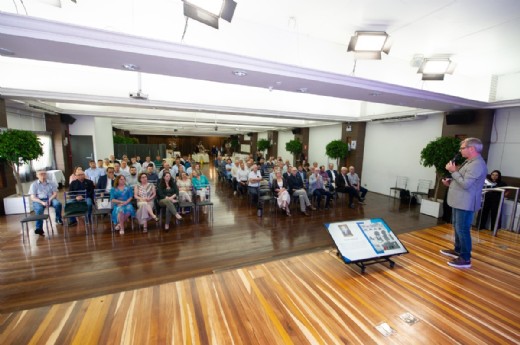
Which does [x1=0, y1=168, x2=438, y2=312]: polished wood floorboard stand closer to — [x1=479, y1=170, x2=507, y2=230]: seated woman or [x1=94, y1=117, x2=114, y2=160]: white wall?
[x1=479, y1=170, x2=507, y2=230]: seated woman

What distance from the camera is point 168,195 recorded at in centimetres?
495

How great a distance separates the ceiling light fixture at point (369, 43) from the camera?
363 cm

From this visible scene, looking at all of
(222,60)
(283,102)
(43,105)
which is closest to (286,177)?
(283,102)

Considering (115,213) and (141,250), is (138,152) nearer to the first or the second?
(115,213)

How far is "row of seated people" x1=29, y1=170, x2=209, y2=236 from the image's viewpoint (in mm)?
A: 4391

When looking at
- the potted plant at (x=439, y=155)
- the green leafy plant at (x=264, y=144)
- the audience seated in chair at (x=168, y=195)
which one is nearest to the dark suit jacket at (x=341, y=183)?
the potted plant at (x=439, y=155)

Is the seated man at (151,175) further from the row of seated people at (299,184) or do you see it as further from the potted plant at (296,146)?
the potted plant at (296,146)

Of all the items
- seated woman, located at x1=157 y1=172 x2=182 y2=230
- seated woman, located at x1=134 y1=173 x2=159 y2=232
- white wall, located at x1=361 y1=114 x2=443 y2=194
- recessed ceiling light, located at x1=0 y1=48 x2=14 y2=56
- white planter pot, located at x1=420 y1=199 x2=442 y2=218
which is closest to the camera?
recessed ceiling light, located at x1=0 y1=48 x2=14 y2=56

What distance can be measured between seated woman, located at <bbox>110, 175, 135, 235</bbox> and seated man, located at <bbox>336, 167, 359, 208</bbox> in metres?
5.64

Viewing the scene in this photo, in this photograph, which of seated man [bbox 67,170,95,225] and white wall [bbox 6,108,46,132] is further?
white wall [bbox 6,108,46,132]

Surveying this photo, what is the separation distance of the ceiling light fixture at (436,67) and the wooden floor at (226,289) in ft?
11.1

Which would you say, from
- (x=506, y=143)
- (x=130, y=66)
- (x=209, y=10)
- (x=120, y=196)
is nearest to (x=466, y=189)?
(x=209, y=10)

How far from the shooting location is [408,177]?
7645mm

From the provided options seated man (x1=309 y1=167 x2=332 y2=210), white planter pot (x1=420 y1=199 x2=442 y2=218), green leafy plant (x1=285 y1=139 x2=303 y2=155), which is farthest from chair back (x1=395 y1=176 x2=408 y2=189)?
green leafy plant (x1=285 y1=139 x2=303 y2=155)
